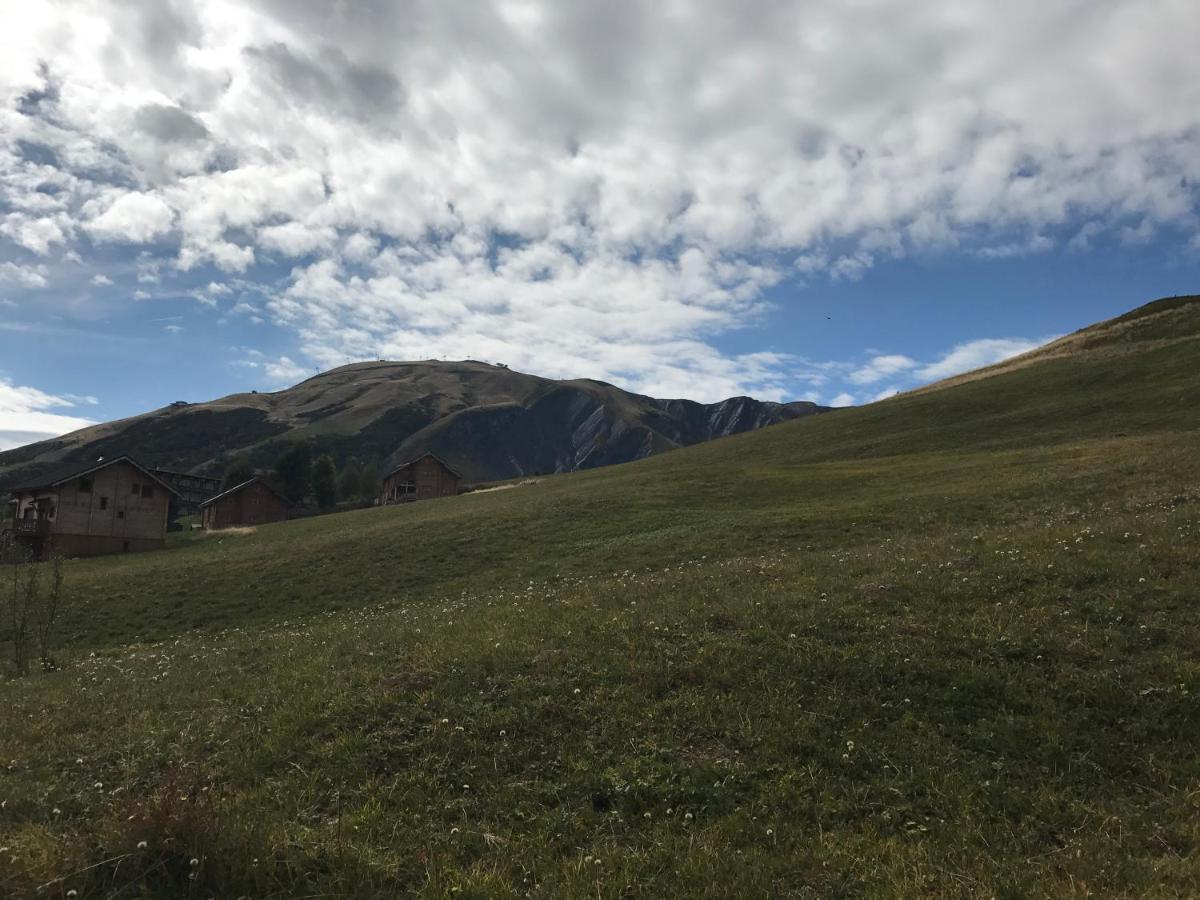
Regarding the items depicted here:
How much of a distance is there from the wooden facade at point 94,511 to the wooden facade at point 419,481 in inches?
2146

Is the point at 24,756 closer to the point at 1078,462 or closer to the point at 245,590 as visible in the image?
the point at 245,590

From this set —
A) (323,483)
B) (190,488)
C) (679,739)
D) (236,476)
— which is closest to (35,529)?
(236,476)

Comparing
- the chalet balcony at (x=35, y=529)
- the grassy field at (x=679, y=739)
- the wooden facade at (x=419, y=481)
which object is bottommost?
the grassy field at (x=679, y=739)

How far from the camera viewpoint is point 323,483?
140 metres

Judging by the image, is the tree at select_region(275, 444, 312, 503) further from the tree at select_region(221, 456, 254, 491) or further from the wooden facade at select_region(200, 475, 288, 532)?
the wooden facade at select_region(200, 475, 288, 532)

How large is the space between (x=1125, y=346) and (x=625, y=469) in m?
54.6

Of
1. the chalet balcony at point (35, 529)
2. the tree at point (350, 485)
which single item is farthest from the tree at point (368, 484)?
the chalet balcony at point (35, 529)

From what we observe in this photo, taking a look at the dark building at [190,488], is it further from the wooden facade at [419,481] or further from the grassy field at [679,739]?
the grassy field at [679,739]

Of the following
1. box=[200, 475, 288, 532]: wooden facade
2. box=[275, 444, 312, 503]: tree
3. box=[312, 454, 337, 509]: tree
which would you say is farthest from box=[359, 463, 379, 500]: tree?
box=[200, 475, 288, 532]: wooden facade

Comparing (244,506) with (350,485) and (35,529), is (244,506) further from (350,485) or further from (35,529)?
(350,485)

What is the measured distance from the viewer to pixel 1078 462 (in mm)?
36312

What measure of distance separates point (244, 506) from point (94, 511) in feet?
122

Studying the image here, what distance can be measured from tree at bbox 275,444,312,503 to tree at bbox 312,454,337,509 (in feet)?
12.5

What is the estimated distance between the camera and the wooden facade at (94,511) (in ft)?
214
